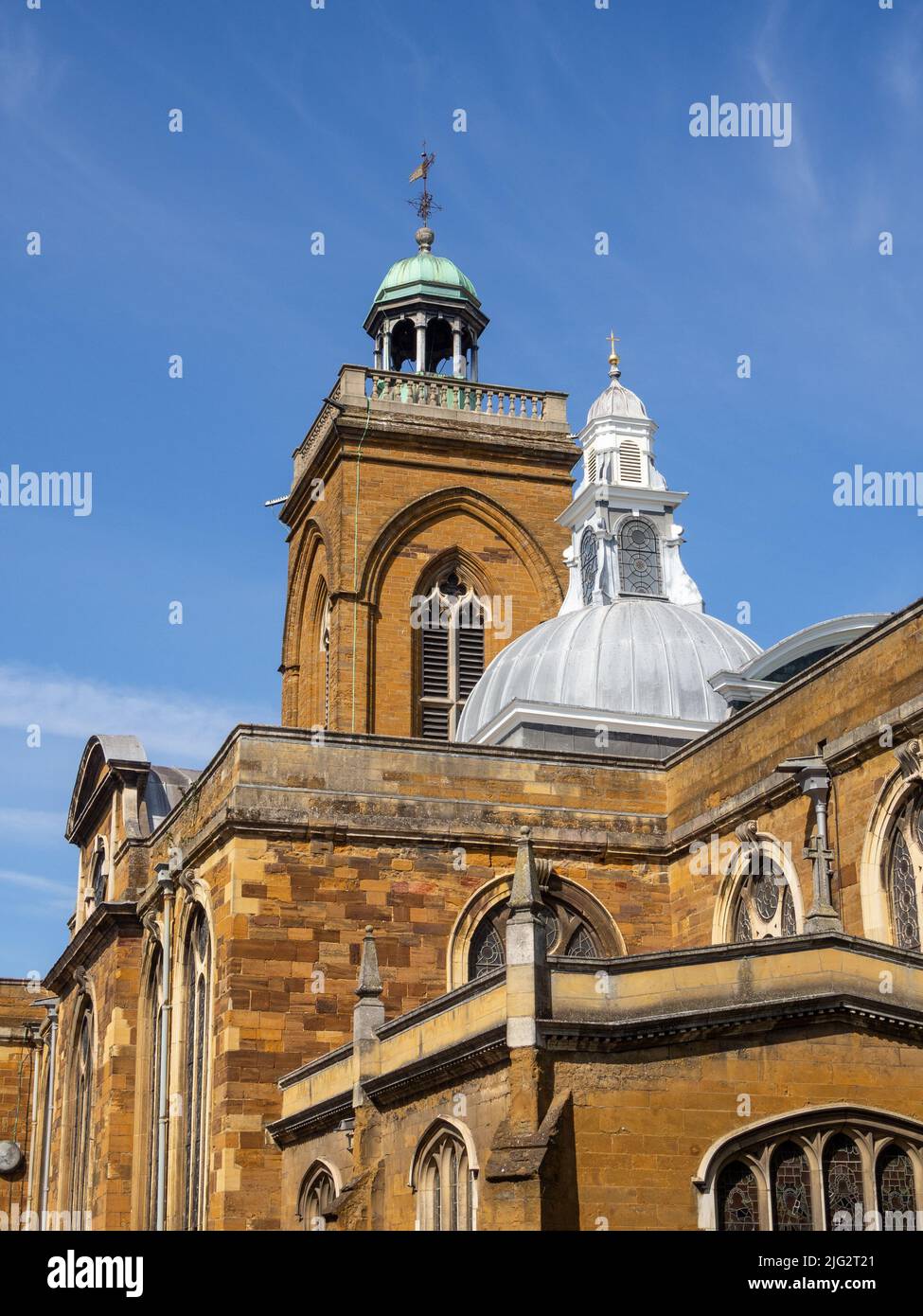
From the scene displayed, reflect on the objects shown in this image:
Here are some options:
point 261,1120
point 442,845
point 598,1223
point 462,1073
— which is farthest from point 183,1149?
point 598,1223

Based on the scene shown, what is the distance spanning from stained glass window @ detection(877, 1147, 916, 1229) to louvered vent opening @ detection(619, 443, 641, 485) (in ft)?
74.9

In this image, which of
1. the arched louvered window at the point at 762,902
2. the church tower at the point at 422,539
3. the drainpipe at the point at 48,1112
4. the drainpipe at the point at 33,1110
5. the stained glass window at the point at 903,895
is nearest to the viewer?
the stained glass window at the point at 903,895

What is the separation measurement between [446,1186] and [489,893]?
8445mm

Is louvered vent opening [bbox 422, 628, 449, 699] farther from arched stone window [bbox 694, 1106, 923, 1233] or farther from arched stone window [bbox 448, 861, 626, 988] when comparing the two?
arched stone window [bbox 694, 1106, 923, 1233]

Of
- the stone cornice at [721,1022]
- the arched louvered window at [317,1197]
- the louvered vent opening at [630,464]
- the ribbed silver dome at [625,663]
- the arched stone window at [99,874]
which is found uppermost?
the louvered vent opening at [630,464]

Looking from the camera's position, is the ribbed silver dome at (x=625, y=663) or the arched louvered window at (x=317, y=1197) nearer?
the arched louvered window at (x=317, y=1197)

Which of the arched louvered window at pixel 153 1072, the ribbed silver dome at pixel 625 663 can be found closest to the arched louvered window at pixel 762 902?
the ribbed silver dome at pixel 625 663

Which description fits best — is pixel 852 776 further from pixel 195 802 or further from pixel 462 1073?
pixel 195 802

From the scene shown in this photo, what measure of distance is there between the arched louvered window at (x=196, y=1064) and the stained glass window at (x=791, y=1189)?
11.1 meters

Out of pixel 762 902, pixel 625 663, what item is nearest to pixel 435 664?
pixel 625 663

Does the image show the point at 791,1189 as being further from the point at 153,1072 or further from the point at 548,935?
the point at 153,1072

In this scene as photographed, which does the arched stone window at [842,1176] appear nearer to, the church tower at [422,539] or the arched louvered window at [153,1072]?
the arched louvered window at [153,1072]

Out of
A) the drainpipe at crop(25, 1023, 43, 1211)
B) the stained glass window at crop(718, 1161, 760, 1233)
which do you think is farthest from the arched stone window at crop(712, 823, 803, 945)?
the drainpipe at crop(25, 1023, 43, 1211)

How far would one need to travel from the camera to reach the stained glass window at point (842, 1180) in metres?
19.6
